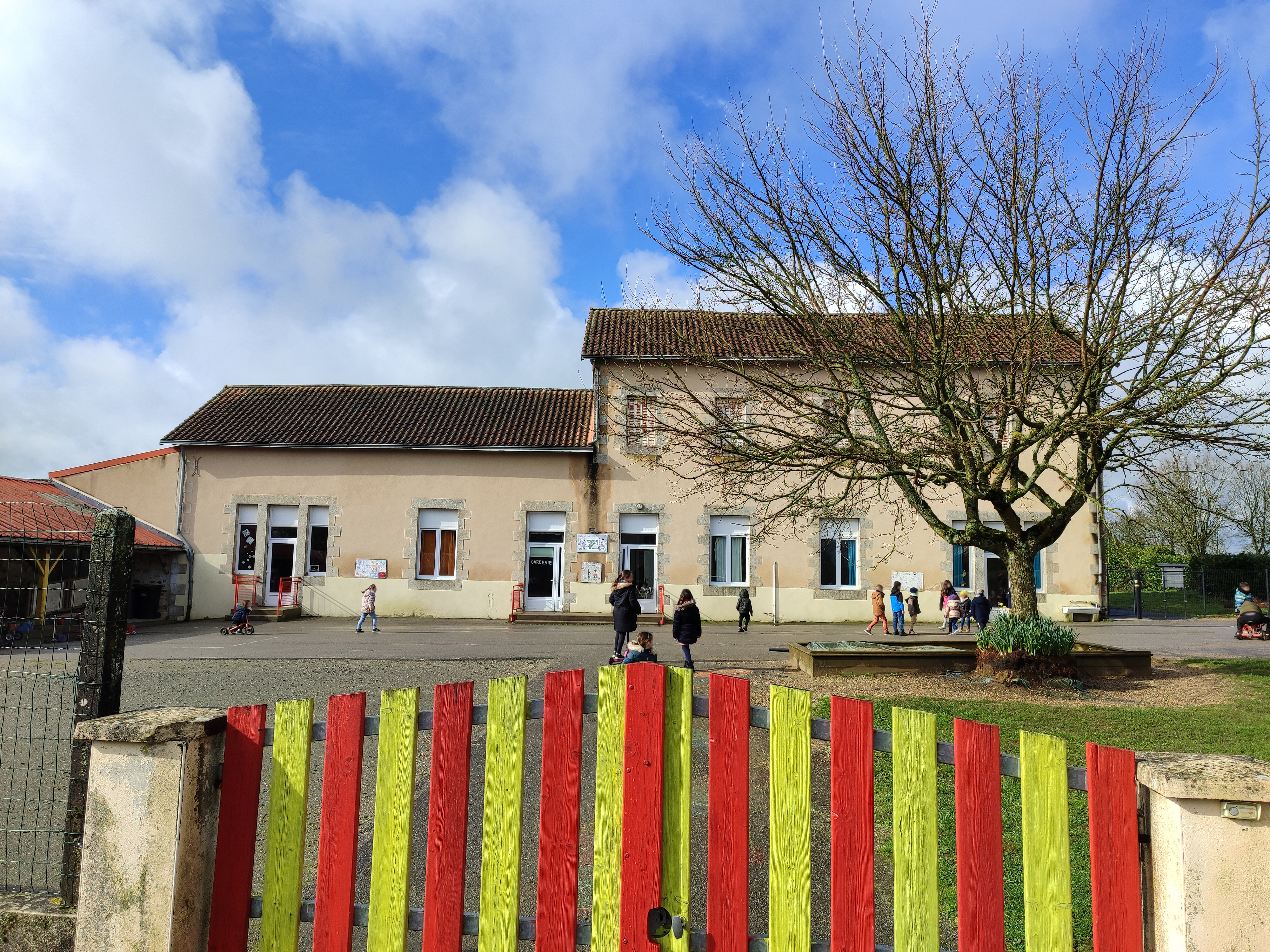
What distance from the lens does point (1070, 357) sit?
11070mm

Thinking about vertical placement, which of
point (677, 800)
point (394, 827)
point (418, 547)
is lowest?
point (394, 827)

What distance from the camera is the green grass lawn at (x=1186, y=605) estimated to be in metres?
27.8

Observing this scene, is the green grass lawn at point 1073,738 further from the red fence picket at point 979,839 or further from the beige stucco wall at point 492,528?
the beige stucco wall at point 492,528

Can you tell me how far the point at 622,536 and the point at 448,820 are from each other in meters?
20.2

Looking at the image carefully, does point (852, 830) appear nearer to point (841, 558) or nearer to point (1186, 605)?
point (841, 558)

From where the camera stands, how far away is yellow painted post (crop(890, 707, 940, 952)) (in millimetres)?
2465

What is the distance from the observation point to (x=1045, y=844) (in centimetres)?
242

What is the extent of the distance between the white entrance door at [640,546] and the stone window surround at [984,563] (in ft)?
26.4

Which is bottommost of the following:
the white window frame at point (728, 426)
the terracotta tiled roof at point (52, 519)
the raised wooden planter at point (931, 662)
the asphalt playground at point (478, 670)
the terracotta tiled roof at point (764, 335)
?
the asphalt playground at point (478, 670)

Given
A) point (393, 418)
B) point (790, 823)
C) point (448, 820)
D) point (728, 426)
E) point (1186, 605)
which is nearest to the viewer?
point (790, 823)

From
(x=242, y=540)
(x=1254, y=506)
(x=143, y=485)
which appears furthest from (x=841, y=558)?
(x=1254, y=506)

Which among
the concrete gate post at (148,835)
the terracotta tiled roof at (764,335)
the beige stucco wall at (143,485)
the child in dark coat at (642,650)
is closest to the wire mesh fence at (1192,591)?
the terracotta tiled roof at (764,335)

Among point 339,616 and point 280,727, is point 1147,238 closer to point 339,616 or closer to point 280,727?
point 280,727

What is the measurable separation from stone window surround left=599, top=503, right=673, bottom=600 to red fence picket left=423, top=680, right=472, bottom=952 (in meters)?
19.8
